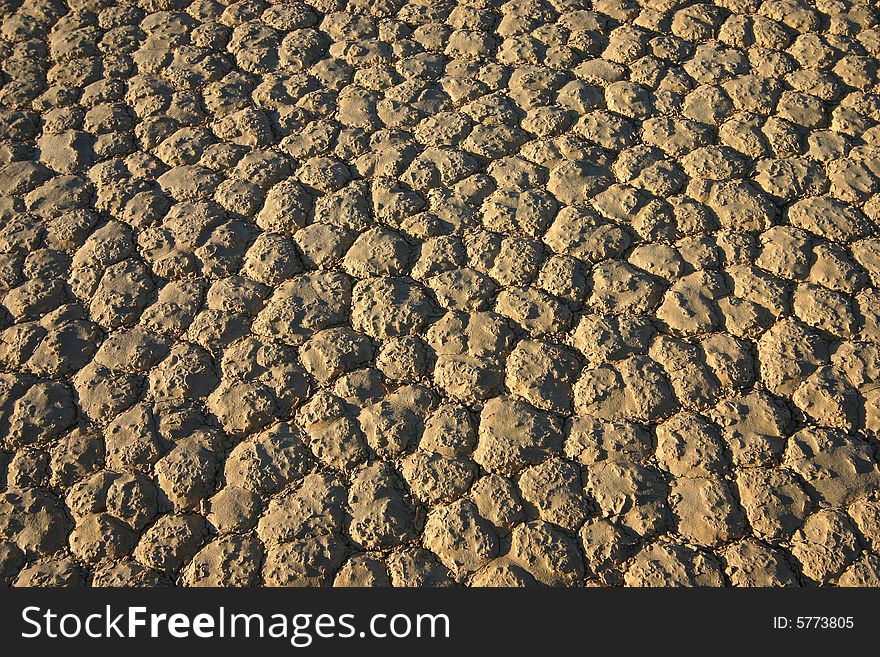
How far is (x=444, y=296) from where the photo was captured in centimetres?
178

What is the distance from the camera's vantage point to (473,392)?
1.64m

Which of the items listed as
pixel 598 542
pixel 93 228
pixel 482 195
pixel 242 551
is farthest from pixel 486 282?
pixel 93 228

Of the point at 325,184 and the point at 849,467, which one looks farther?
the point at 325,184

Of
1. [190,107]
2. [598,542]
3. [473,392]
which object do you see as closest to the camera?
[598,542]

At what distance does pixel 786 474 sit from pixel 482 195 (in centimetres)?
94

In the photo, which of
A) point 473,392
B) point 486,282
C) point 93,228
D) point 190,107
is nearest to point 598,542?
point 473,392

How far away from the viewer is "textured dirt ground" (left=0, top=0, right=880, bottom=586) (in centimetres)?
149

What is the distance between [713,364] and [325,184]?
103 cm

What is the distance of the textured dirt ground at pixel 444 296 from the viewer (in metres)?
1.49

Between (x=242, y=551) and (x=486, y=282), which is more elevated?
(x=486, y=282)

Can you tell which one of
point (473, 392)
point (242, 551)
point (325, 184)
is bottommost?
point (242, 551)

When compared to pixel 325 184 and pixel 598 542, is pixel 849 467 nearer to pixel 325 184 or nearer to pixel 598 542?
pixel 598 542

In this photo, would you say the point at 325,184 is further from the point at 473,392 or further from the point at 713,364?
the point at 713,364

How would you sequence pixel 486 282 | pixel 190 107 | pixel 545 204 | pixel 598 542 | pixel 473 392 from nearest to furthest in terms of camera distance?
pixel 598 542, pixel 473 392, pixel 486 282, pixel 545 204, pixel 190 107
